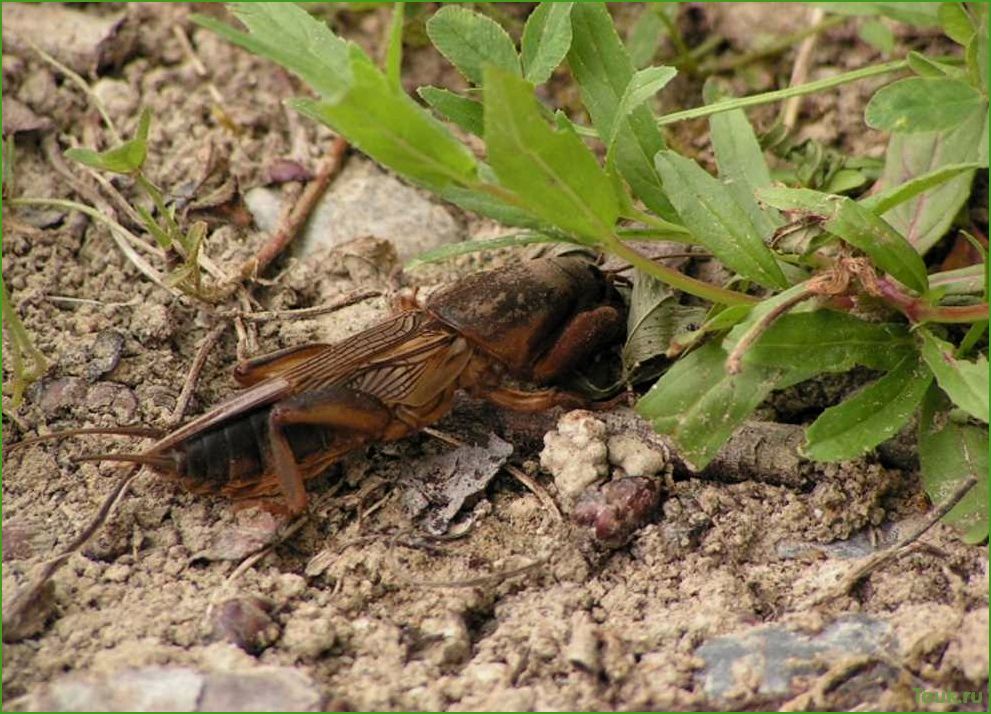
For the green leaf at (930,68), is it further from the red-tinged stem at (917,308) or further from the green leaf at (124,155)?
the green leaf at (124,155)

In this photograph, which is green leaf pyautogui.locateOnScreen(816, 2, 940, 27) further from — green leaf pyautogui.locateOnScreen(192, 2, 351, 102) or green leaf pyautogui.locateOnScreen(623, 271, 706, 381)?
green leaf pyautogui.locateOnScreen(192, 2, 351, 102)

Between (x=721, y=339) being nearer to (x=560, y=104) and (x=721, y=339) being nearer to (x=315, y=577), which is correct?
(x=315, y=577)

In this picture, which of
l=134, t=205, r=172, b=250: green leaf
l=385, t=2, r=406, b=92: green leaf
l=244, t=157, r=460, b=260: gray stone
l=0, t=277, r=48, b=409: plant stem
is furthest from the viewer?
l=244, t=157, r=460, b=260: gray stone

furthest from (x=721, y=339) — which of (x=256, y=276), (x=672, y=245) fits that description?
(x=256, y=276)

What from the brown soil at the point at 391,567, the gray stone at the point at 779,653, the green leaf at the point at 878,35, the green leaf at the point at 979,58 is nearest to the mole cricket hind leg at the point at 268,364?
the brown soil at the point at 391,567

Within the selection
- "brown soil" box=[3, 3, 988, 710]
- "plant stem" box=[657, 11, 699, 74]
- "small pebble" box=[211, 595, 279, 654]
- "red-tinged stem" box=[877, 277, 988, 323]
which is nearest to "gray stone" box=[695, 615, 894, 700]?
"brown soil" box=[3, 3, 988, 710]

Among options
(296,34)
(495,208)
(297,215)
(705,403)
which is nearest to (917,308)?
(705,403)
